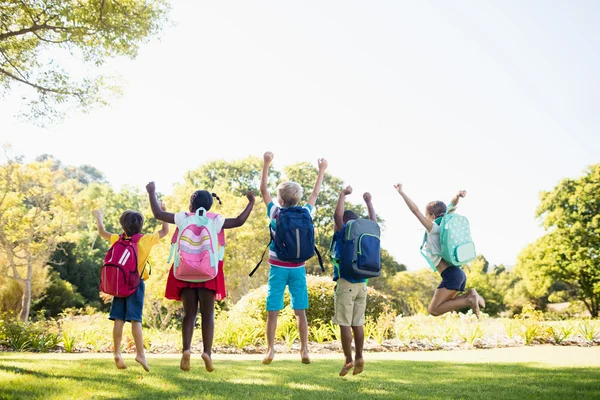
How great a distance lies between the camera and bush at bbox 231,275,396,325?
47.7 ft

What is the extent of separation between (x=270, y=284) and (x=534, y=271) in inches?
1190

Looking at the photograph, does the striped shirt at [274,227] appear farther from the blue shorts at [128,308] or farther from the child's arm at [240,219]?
the blue shorts at [128,308]

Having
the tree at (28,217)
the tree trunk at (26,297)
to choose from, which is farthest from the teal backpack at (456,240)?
the tree at (28,217)

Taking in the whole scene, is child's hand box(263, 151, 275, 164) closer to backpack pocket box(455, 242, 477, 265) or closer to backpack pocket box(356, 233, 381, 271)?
backpack pocket box(356, 233, 381, 271)

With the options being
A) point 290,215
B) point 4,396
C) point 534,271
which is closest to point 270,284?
point 290,215

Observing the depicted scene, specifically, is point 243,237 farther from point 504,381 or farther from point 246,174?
point 504,381

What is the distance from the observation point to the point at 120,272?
20.2 feet

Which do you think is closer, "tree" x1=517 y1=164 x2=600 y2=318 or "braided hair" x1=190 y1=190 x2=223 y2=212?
"braided hair" x1=190 y1=190 x2=223 y2=212

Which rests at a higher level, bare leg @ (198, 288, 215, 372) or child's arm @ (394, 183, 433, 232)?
child's arm @ (394, 183, 433, 232)

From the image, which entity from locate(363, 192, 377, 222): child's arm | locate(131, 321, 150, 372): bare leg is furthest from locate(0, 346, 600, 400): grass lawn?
locate(363, 192, 377, 222): child's arm

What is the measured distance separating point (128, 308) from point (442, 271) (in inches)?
153

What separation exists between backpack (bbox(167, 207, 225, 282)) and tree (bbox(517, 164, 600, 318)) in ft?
97.9

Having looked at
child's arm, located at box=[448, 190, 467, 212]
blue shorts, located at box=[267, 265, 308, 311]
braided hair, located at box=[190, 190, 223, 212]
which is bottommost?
blue shorts, located at box=[267, 265, 308, 311]

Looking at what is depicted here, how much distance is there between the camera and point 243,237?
25328mm
